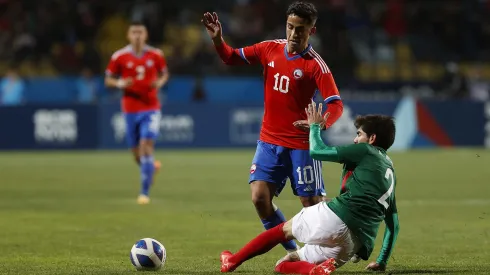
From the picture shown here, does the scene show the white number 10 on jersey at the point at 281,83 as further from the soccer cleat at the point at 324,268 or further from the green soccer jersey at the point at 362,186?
the soccer cleat at the point at 324,268

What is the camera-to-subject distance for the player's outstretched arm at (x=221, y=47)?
866 centimetres

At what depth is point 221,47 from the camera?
875cm

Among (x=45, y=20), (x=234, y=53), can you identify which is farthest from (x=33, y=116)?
(x=234, y=53)

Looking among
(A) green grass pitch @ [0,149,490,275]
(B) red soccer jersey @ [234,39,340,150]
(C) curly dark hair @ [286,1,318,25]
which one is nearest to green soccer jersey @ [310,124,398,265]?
(A) green grass pitch @ [0,149,490,275]

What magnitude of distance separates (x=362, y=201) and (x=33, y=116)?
59.3 feet

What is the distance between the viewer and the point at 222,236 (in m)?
11.0

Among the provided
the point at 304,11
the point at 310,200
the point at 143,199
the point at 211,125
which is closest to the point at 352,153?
the point at 310,200

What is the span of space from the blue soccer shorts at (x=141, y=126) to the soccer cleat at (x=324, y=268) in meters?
7.85

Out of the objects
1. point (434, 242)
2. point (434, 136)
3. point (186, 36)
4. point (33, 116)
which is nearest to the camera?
point (434, 242)

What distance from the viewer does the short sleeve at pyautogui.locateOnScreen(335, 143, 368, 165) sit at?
7.52 m

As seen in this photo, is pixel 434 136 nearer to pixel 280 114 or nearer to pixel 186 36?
pixel 186 36

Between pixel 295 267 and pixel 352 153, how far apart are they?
1021 millimetres

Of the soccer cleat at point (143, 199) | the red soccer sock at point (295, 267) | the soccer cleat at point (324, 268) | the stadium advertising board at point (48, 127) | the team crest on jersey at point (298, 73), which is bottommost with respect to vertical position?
the stadium advertising board at point (48, 127)

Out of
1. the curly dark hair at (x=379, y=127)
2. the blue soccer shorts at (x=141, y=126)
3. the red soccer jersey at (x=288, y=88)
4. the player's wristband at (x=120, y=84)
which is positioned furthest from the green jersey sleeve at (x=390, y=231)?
the player's wristband at (x=120, y=84)
